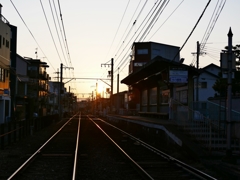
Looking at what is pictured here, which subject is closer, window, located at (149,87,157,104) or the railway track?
the railway track

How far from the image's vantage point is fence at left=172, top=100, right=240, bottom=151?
14.4 metres

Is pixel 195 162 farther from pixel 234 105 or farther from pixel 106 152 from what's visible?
pixel 234 105

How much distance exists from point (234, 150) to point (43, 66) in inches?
2943

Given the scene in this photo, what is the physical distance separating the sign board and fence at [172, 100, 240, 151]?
2.20 m

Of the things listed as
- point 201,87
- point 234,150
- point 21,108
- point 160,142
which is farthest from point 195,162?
point 21,108

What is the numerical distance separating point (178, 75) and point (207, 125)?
5.67 m

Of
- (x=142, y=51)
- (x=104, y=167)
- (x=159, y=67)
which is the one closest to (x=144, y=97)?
(x=159, y=67)

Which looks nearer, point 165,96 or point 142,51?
point 165,96

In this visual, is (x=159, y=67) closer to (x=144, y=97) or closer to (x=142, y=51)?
(x=144, y=97)

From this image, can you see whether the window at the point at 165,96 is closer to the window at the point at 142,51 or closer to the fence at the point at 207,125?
the fence at the point at 207,125

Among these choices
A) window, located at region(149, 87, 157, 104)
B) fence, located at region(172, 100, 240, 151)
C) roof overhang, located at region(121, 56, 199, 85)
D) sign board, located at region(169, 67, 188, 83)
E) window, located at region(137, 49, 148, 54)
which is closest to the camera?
fence, located at region(172, 100, 240, 151)

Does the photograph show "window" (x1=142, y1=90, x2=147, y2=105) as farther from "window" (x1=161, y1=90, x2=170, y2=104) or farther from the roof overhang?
"window" (x1=161, y1=90, x2=170, y2=104)

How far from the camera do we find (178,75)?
20203 mm

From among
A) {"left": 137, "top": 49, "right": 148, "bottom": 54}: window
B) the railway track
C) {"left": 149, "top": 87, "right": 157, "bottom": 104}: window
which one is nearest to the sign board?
the railway track
